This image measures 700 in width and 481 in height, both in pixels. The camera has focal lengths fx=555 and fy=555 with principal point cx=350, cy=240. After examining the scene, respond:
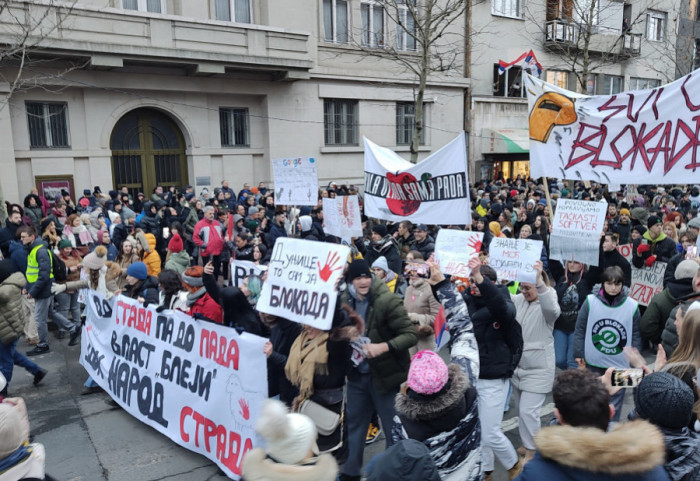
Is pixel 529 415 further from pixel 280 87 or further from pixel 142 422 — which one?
pixel 280 87

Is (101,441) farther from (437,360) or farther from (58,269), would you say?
(437,360)

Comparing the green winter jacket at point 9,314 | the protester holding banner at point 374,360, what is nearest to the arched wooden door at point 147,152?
the green winter jacket at point 9,314

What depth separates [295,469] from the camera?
8.08 feet

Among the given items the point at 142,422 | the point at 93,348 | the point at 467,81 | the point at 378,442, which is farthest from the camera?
the point at 467,81

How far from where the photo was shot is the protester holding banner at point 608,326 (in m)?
4.58

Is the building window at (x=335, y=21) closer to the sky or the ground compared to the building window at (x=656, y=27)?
closer to the ground

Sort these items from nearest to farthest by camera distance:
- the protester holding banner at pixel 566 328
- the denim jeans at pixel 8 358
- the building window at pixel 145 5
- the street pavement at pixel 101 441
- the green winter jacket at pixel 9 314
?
1. the street pavement at pixel 101 441
2. the protester holding banner at pixel 566 328
3. the green winter jacket at pixel 9 314
4. the denim jeans at pixel 8 358
5. the building window at pixel 145 5

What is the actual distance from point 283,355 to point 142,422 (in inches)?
91.0

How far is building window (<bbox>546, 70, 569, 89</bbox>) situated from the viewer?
28.0m

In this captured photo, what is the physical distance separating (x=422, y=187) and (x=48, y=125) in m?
14.1

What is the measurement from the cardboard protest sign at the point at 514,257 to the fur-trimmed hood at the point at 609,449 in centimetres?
295

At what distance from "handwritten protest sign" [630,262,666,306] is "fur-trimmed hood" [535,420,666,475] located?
6.39 metres

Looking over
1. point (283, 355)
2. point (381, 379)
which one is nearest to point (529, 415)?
point (381, 379)

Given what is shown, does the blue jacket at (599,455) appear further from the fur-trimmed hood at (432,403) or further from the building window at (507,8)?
the building window at (507,8)
